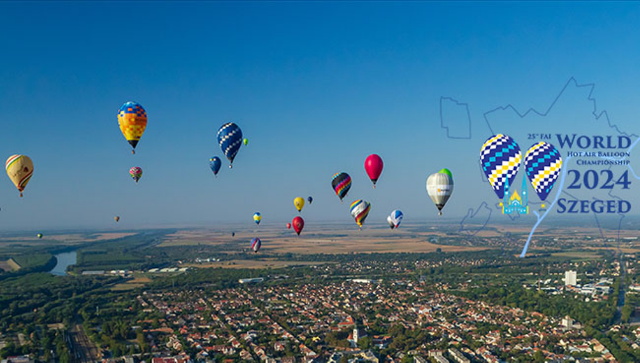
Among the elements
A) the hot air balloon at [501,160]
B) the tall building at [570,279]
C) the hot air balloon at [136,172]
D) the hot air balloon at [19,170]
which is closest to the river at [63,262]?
the hot air balloon at [136,172]

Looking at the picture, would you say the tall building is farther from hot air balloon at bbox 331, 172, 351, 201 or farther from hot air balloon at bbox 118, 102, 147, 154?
hot air balloon at bbox 118, 102, 147, 154

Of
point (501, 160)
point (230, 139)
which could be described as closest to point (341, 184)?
point (230, 139)

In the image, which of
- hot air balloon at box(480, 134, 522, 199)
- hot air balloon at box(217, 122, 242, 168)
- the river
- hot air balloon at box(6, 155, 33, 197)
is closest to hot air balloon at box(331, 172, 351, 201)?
hot air balloon at box(217, 122, 242, 168)

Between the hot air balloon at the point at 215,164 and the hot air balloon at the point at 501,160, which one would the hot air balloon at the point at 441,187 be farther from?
the hot air balloon at the point at 215,164

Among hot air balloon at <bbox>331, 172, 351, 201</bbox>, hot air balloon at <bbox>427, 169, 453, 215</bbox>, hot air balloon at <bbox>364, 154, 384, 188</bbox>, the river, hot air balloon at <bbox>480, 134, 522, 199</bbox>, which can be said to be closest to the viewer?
hot air balloon at <bbox>480, 134, 522, 199</bbox>

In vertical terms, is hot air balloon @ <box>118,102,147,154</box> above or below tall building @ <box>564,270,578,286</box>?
above

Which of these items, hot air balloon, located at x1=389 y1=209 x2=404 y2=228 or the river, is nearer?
hot air balloon, located at x1=389 y1=209 x2=404 y2=228
